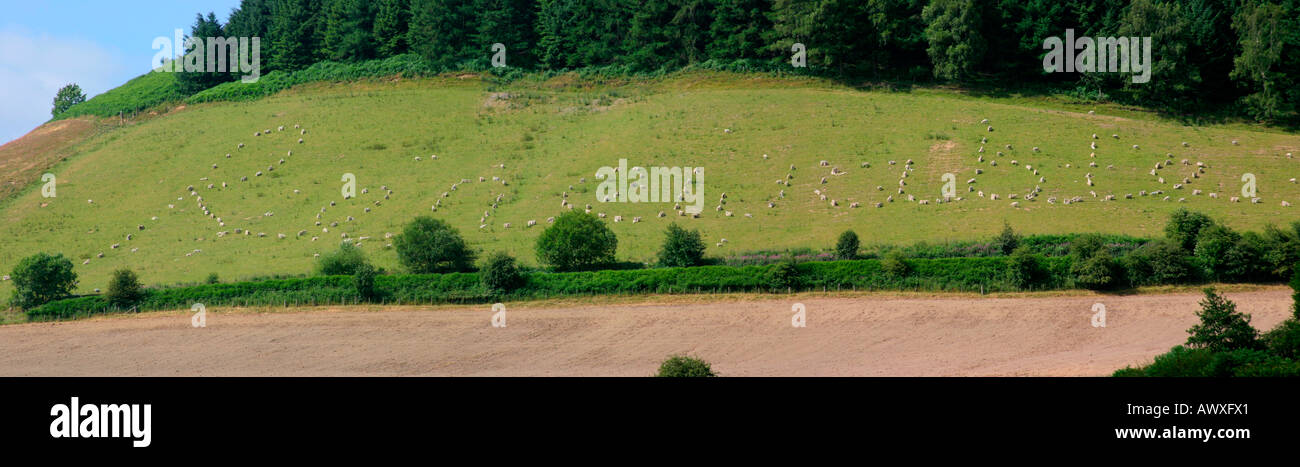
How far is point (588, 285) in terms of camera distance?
61625 mm

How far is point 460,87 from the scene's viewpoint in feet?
380

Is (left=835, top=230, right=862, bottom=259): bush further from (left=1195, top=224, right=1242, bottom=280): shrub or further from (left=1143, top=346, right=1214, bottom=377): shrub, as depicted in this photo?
(left=1143, top=346, right=1214, bottom=377): shrub

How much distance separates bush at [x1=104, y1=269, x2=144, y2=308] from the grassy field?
5.59 meters

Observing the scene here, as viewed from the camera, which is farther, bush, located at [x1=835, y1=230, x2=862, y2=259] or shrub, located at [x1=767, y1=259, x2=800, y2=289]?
bush, located at [x1=835, y1=230, x2=862, y2=259]

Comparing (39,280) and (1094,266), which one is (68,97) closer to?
(39,280)

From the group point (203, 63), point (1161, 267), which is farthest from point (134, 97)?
point (1161, 267)

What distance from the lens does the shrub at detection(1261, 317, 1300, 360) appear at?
→ 34781 mm

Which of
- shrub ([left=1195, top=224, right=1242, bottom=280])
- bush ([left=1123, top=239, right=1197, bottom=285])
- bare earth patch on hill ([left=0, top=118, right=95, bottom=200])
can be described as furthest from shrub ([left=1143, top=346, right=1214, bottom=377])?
bare earth patch on hill ([left=0, top=118, right=95, bottom=200])

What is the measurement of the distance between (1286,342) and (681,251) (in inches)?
1359

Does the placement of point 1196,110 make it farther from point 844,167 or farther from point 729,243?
point 729,243

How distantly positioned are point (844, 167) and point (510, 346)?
39.4m
